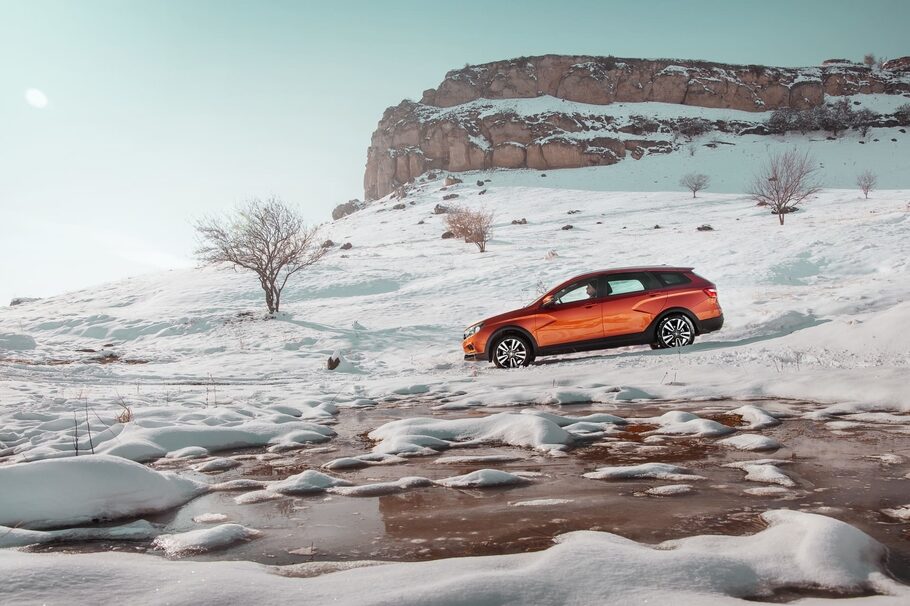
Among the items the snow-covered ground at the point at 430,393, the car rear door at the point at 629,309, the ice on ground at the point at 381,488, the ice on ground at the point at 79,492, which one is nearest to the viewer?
the snow-covered ground at the point at 430,393

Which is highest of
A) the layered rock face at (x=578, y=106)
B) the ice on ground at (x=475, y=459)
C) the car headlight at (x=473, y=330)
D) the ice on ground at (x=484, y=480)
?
the layered rock face at (x=578, y=106)

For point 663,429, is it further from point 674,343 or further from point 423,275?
→ point 423,275

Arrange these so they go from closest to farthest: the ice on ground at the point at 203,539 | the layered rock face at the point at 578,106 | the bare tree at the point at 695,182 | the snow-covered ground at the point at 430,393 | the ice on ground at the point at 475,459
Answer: the snow-covered ground at the point at 430,393 → the ice on ground at the point at 203,539 → the ice on ground at the point at 475,459 → the bare tree at the point at 695,182 → the layered rock face at the point at 578,106

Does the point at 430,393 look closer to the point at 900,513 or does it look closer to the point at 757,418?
the point at 757,418

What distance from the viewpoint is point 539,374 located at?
831 cm

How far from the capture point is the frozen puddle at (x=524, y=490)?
7.95 ft

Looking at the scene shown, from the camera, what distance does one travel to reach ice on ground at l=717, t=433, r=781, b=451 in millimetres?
3887

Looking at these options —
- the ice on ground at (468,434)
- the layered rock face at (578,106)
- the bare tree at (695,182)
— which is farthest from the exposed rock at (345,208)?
the ice on ground at (468,434)

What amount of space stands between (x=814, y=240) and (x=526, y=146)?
61410mm

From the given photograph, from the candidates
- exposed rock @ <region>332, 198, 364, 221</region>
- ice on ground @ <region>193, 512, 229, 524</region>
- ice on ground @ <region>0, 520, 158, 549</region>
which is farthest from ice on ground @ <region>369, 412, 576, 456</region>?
exposed rock @ <region>332, 198, 364, 221</region>

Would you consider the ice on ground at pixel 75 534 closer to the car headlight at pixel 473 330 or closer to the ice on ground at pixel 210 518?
the ice on ground at pixel 210 518

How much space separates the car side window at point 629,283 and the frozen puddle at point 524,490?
4932mm

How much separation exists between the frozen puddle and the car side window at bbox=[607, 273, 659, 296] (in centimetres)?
493

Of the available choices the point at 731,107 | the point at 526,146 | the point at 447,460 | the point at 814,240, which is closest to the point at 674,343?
the point at 447,460
